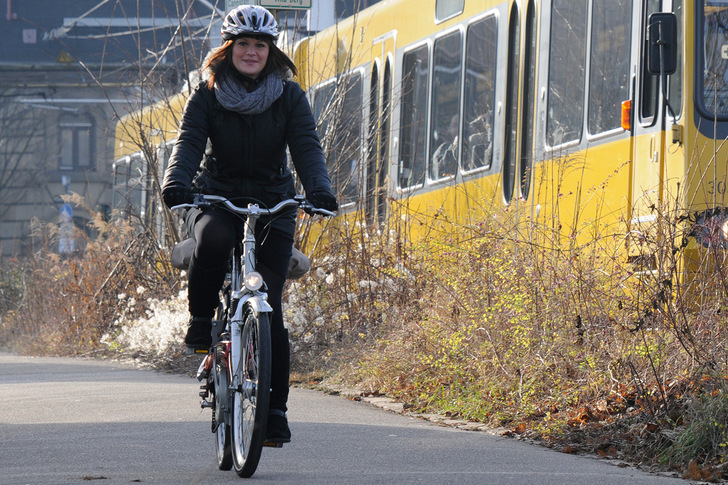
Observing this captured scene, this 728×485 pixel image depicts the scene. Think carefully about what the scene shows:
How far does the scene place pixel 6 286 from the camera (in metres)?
22.6

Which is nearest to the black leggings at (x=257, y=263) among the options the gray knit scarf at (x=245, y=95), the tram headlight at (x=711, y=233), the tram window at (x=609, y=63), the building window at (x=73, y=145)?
the gray knit scarf at (x=245, y=95)

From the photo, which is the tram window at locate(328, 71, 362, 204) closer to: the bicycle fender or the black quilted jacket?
the black quilted jacket

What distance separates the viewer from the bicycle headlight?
5.88 metres

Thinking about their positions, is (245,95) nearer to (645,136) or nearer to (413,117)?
(645,136)

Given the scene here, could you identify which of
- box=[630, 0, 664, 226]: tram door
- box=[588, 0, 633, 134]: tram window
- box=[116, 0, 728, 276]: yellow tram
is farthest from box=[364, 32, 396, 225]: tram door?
box=[630, 0, 664, 226]: tram door

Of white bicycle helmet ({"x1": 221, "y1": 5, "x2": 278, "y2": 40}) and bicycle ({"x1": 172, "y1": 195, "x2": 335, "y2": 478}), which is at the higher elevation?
white bicycle helmet ({"x1": 221, "y1": 5, "x2": 278, "y2": 40})

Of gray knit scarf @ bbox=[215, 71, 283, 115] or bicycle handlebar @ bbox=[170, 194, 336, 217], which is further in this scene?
gray knit scarf @ bbox=[215, 71, 283, 115]

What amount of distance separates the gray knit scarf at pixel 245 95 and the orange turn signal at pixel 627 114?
11.9 feet

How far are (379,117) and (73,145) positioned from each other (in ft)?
98.6

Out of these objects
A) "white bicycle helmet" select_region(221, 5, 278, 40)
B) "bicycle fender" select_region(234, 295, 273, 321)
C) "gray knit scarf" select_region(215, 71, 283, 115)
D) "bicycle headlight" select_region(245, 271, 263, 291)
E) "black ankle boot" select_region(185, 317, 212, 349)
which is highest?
"white bicycle helmet" select_region(221, 5, 278, 40)

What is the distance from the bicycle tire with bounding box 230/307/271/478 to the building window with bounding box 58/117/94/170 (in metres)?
35.8

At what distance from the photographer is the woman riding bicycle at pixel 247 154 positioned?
238 inches

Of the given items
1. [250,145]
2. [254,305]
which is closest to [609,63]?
[250,145]

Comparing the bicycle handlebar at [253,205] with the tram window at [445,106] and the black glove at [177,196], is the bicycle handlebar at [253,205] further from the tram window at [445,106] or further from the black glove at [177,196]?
the tram window at [445,106]
